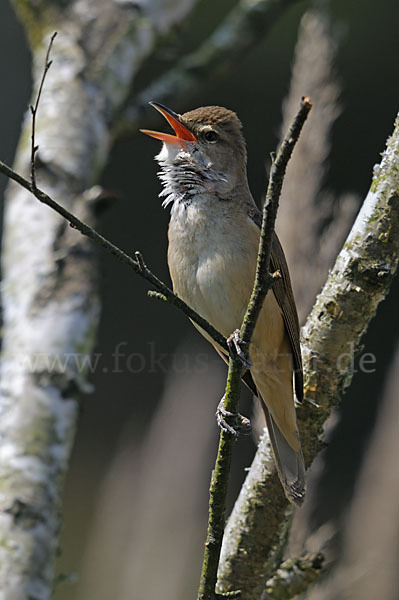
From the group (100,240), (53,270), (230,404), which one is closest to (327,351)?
(230,404)

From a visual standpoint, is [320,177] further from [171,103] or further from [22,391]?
[171,103]

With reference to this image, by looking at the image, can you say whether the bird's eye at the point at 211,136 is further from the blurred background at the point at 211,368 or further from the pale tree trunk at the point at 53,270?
the pale tree trunk at the point at 53,270

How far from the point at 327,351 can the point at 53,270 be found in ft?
4.07

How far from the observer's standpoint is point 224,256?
2.37m

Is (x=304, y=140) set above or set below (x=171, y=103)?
below

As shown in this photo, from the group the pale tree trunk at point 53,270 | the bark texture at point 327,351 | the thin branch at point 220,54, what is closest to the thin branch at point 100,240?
the bark texture at point 327,351

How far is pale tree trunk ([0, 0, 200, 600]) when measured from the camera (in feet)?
7.51

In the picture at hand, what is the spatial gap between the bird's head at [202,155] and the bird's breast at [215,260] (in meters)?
0.08

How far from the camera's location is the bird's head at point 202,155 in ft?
8.43

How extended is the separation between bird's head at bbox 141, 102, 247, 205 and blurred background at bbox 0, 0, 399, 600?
0.70 feet

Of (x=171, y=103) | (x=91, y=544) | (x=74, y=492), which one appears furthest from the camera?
Result: (x=74, y=492)

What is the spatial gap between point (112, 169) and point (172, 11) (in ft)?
8.23

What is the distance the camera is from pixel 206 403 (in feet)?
9.80

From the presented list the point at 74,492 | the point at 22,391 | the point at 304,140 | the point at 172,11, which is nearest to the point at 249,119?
the point at 172,11
